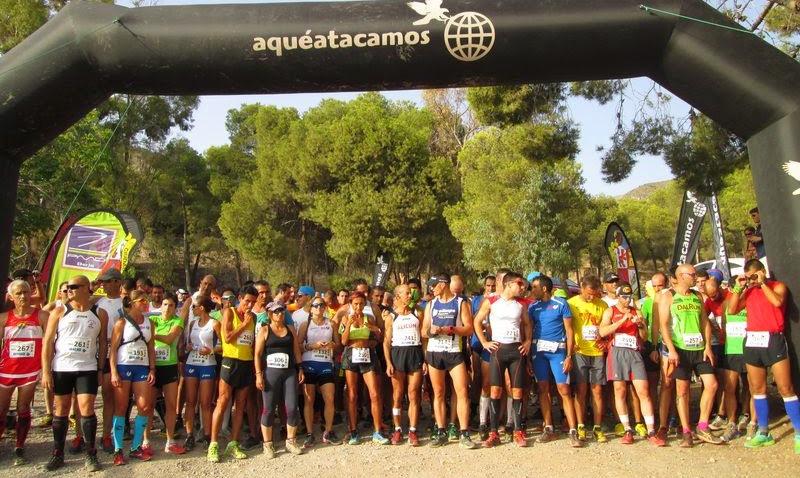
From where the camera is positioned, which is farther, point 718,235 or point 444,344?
point 718,235

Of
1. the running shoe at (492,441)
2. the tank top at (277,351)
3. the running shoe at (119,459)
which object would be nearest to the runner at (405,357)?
the running shoe at (492,441)

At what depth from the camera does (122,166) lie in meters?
28.9

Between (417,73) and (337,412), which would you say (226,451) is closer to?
(337,412)

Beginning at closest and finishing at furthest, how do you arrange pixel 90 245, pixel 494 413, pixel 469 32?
pixel 469 32
pixel 494 413
pixel 90 245

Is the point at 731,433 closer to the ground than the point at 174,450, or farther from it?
closer to the ground

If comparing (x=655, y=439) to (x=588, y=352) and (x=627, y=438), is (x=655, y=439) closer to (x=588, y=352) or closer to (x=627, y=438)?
(x=627, y=438)

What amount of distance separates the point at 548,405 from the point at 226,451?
3.50 m

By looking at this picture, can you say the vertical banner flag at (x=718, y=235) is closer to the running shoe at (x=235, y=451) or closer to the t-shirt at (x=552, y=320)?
the t-shirt at (x=552, y=320)

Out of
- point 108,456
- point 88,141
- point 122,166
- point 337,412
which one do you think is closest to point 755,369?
point 337,412

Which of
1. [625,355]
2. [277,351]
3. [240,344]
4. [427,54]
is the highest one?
[427,54]

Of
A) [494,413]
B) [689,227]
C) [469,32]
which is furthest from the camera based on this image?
[689,227]

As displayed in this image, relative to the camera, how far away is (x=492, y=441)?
6207 mm

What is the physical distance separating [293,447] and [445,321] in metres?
2.10

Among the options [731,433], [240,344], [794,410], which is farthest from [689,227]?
[240,344]
